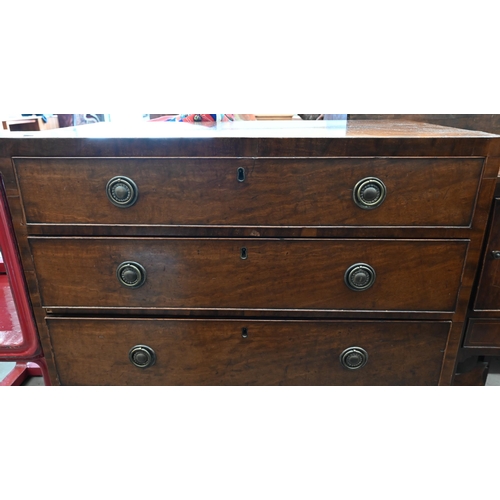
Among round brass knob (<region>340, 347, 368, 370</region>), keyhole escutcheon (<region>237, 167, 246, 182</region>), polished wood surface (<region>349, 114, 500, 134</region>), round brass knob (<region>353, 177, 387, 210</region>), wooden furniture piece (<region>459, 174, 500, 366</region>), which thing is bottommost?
round brass knob (<region>340, 347, 368, 370</region>)

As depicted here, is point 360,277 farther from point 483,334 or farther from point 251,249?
point 483,334

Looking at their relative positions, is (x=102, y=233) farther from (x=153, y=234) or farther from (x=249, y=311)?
(x=249, y=311)

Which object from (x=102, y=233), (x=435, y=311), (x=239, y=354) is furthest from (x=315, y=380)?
(x=102, y=233)

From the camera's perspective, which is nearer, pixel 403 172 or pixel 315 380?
pixel 403 172

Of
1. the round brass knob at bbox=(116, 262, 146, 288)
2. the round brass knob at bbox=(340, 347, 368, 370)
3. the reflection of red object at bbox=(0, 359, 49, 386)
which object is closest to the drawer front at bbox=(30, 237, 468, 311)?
the round brass knob at bbox=(116, 262, 146, 288)

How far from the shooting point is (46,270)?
35.3 inches

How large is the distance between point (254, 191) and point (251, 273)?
20cm

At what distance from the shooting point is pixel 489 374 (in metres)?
1.25

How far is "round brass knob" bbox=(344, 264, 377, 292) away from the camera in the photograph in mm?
872

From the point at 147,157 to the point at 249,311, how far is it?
0.43m

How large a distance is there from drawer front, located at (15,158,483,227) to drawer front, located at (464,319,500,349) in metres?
0.31

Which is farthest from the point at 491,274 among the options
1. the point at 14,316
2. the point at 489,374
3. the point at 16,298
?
the point at 14,316

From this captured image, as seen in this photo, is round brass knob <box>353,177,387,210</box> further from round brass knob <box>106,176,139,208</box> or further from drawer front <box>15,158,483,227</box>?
round brass knob <box>106,176,139,208</box>

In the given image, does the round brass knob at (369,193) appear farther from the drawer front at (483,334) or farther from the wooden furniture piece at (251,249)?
the drawer front at (483,334)
